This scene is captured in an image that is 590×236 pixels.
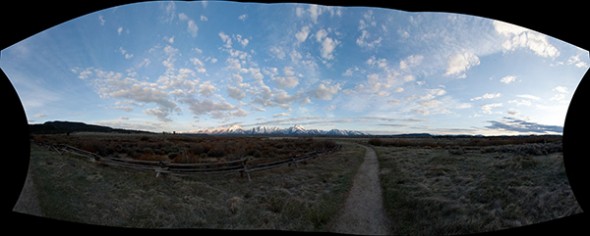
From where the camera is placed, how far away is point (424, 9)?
1.12 m

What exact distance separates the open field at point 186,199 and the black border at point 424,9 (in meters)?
3.35

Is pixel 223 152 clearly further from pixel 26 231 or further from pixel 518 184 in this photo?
pixel 26 231

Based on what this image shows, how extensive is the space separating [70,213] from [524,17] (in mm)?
6681

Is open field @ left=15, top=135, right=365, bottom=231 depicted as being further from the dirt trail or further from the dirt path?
the dirt path

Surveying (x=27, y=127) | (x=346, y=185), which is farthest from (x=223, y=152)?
(x=27, y=127)

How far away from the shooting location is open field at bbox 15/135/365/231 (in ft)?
15.7

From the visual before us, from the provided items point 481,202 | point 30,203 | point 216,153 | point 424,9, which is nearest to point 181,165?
point 30,203

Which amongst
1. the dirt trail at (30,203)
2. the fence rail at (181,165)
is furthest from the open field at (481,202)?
the dirt trail at (30,203)

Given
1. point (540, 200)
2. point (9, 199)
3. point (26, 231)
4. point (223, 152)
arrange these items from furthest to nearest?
point (223, 152), point (540, 200), point (9, 199), point (26, 231)

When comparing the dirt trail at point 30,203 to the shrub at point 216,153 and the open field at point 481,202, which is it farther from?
the shrub at point 216,153

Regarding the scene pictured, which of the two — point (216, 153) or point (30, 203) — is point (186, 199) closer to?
point (30, 203)

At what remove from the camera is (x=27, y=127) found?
115cm

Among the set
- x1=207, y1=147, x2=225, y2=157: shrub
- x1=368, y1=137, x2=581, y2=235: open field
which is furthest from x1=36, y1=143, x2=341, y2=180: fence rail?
x1=207, y1=147, x2=225, y2=157: shrub

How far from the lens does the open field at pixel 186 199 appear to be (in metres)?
4.79
